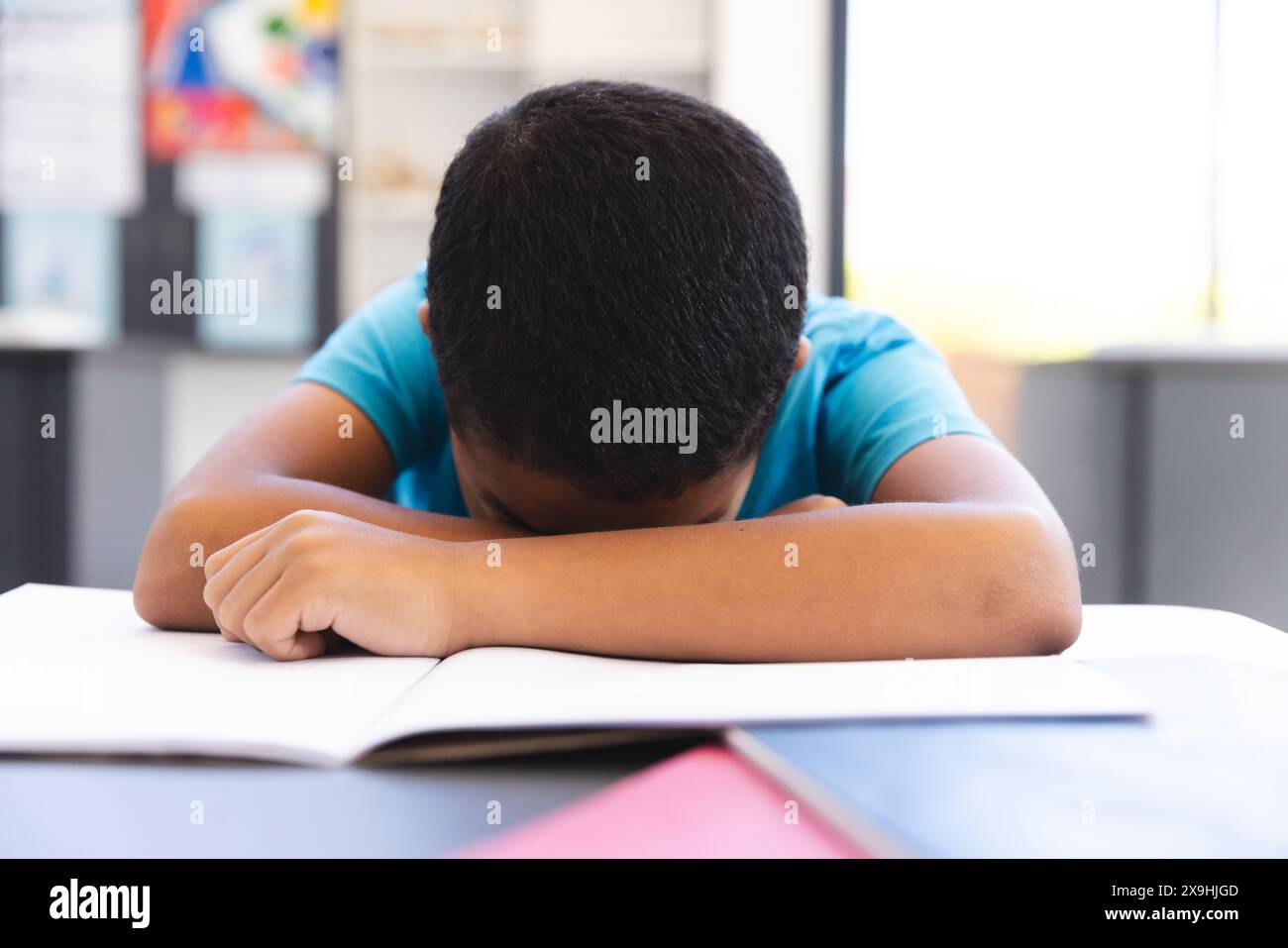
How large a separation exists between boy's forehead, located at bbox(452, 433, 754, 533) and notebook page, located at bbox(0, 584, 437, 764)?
15cm

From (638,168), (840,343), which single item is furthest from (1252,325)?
(638,168)

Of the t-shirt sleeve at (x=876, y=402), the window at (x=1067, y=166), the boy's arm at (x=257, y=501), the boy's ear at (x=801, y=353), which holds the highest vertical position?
the window at (x=1067, y=166)

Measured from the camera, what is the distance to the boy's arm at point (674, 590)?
0.57 meters

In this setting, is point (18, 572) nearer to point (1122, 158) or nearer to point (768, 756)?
point (768, 756)

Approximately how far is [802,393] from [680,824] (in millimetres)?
653

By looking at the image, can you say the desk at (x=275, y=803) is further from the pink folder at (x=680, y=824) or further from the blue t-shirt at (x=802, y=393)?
the blue t-shirt at (x=802, y=393)

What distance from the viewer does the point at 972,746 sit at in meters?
0.40

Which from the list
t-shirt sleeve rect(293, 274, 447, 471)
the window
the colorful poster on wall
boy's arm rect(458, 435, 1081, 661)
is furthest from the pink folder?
the colorful poster on wall

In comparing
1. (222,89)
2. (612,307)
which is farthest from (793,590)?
(222,89)

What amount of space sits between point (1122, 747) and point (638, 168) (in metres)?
0.43

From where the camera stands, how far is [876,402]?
2.89 ft

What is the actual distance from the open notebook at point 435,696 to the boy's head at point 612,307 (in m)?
0.14

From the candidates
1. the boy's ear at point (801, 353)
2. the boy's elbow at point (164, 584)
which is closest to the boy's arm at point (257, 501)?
the boy's elbow at point (164, 584)

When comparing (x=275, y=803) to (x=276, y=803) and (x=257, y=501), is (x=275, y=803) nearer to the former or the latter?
(x=276, y=803)
